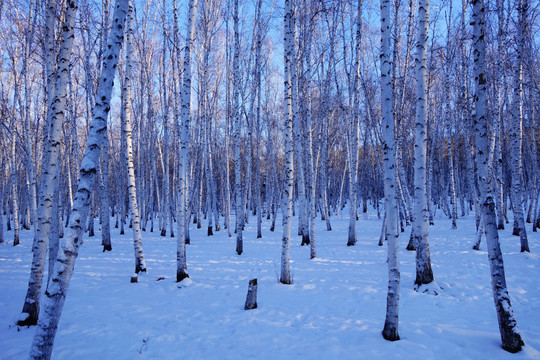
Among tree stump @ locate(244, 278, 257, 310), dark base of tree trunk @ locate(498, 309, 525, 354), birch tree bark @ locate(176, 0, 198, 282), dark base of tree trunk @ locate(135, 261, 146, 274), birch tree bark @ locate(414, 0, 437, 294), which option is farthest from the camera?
dark base of tree trunk @ locate(135, 261, 146, 274)

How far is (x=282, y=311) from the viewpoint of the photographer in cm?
484

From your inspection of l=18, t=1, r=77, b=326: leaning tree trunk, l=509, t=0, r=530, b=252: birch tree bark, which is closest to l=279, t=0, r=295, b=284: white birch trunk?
l=18, t=1, r=77, b=326: leaning tree trunk

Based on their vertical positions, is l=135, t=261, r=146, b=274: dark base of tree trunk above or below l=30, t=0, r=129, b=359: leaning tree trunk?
below

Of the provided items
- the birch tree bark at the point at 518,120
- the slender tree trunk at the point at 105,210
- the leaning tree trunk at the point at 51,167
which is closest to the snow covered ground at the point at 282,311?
the leaning tree trunk at the point at 51,167

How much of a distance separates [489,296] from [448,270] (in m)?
1.67

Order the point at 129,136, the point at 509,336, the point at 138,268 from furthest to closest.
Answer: the point at 138,268
the point at 129,136
the point at 509,336

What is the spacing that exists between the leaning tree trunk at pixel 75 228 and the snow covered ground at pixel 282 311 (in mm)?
1270

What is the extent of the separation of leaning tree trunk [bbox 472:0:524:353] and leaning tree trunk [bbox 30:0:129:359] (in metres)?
4.16

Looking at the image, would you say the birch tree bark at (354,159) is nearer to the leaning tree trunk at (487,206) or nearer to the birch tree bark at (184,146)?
the birch tree bark at (184,146)

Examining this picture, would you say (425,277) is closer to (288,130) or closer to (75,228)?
(288,130)

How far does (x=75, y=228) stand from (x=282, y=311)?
3556mm

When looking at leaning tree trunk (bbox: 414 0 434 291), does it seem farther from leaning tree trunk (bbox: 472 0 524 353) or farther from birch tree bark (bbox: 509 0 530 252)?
birch tree bark (bbox: 509 0 530 252)

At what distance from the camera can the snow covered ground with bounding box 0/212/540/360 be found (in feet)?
11.5

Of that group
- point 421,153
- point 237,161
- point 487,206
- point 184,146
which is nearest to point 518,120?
point 421,153
